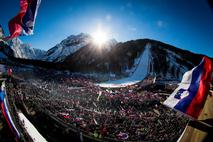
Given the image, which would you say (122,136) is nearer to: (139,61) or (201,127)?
(201,127)

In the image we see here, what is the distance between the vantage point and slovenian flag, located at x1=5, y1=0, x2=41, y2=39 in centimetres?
609

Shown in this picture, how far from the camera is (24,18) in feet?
20.5

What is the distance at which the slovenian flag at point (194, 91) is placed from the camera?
1.81m

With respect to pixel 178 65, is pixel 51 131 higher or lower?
lower

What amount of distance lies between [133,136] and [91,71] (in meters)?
84.8

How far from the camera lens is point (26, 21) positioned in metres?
6.26

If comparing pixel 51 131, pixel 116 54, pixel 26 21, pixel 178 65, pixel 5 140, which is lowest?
pixel 51 131

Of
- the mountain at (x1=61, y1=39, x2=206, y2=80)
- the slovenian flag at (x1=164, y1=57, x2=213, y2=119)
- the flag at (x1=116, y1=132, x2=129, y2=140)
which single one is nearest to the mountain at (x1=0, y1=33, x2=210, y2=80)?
the mountain at (x1=61, y1=39, x2=206, y2=80)

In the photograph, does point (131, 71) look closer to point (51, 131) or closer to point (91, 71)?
point (91, 71)

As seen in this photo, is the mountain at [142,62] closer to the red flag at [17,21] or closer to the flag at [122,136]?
the flag at [122,136]

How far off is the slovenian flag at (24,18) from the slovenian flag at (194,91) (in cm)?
598

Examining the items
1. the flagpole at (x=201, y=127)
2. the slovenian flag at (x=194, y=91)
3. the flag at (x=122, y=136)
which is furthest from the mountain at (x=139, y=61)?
the flagpole at (x=201, y=127)

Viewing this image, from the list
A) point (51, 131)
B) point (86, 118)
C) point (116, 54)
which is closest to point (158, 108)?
point (86, 118)

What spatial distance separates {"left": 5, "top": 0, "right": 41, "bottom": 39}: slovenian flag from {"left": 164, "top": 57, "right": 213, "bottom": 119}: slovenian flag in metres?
5.98
